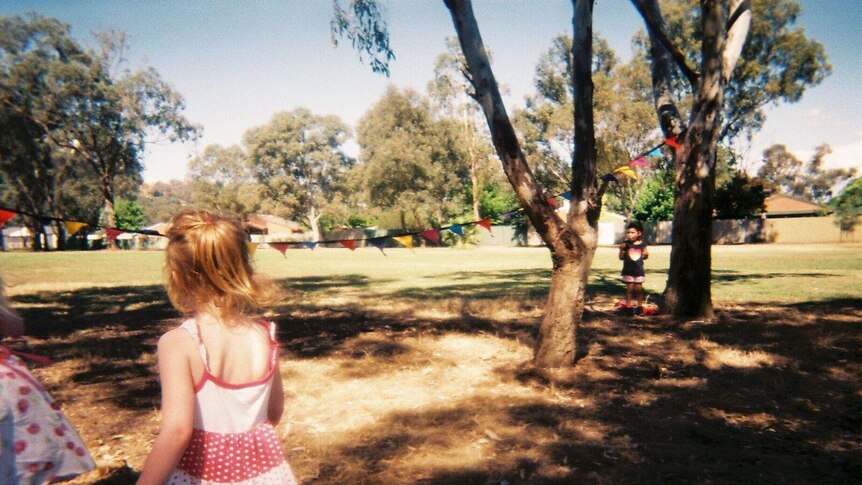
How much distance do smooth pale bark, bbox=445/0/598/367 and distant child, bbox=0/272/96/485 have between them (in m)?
4.18

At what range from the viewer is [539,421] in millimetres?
4219

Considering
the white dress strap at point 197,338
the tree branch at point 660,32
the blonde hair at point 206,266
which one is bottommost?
the white dress strap at point 197,338

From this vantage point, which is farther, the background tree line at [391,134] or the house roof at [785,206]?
the house roof at [785,206]

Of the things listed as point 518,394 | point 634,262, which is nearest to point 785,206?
point 634,262

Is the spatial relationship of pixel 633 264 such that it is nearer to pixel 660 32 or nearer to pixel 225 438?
pixel 660 32

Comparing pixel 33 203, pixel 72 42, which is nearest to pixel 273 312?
pixel 72 42

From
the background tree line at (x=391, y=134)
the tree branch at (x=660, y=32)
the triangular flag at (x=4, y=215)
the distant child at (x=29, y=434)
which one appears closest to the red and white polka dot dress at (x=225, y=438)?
the distant child at (x=29, y=434)

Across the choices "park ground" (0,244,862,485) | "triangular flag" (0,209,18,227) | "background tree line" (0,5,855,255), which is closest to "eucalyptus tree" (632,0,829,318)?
"park ground" (0,244,862,485)

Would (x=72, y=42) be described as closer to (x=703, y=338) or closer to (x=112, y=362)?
(x=112, y=362)

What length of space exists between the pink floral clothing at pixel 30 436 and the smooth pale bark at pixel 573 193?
419 centimetres

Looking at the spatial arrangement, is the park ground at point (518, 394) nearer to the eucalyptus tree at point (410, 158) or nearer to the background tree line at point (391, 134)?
the background tree line at point (391, 134)

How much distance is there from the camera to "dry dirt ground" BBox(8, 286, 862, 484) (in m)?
3.46

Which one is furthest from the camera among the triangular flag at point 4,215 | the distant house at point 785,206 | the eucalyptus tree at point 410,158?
the distant house at point 785,206

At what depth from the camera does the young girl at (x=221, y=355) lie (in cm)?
177
